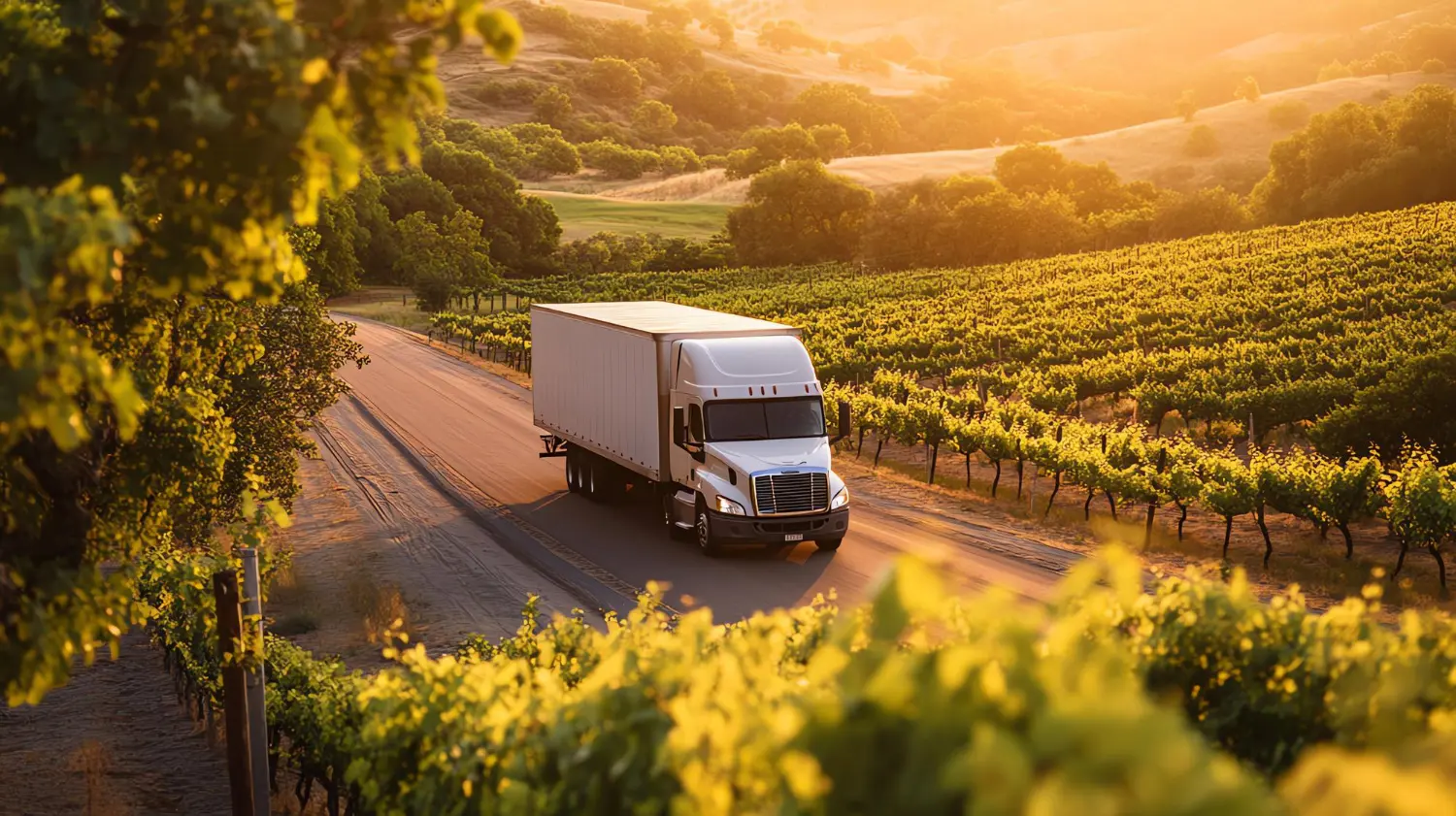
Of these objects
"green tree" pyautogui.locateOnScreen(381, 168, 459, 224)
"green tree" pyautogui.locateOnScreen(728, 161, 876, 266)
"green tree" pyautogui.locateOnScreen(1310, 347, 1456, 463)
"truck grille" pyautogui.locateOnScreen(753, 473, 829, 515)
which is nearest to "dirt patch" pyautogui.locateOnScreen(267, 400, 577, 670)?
"truck grille" pyautogui.locateOnScreen(753, 473, 829, 515)

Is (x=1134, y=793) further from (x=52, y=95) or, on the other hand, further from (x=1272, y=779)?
(x=52, y=95)

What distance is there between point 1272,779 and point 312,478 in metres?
28.9

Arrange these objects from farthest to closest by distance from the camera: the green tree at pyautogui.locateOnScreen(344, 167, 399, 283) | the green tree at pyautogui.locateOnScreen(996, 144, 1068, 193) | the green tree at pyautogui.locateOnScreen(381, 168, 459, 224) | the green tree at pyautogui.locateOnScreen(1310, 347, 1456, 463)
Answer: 1. the green tree at pyautogui.locateOnScreen(996, 144, 1068, 193)
2. the green tree at pyautogui.locateOnScreen(381, 168, 459, 224)
3. the green tree at pyautogui.locateOnScreen(344, 167, 399, 283)
4. the green tree at pyautogui.locateOnScreen(1310, 347, 1456, 463)

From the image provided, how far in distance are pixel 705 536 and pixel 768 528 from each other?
1.33 m

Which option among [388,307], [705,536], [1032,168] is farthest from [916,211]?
[705,536]

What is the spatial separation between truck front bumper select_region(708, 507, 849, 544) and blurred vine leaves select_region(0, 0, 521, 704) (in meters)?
14.7

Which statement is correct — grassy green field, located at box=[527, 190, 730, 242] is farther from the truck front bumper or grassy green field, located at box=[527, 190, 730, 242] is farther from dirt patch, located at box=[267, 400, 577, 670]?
the truck front bumper

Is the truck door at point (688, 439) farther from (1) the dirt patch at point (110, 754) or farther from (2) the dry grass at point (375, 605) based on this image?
(1) the dirt patch at point (110, 754)

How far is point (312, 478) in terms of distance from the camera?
104ft

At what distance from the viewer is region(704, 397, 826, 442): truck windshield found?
22766 millimetres

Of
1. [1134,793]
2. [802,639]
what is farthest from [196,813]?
[1134,793]

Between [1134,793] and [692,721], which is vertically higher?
[1134,793]

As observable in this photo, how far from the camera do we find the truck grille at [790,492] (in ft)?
71.7

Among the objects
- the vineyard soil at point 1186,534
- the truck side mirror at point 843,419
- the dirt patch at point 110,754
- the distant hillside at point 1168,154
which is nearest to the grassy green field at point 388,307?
the vineyard soil at point 1186,534
